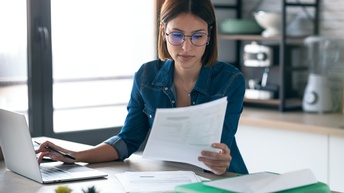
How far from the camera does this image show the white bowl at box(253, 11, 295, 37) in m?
4.29

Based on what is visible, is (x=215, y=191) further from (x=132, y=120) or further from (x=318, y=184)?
(x=132, y=120)

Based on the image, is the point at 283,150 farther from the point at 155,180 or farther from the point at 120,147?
the point at 155,180

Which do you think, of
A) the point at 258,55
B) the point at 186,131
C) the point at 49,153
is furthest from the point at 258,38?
the point at 186,131

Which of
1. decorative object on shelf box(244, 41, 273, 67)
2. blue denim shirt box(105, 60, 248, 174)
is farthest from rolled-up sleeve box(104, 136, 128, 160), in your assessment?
decorative object on shelf box(244, 41, 273, 67)

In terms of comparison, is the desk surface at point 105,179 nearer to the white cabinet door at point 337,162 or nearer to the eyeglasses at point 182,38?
the eyeglasses at point 182,38

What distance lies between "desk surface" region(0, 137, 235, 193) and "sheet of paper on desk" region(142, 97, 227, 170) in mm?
107

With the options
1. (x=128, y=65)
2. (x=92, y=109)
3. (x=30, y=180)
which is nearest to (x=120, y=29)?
(x=128, y=65)

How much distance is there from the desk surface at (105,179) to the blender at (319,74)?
6.38 ft

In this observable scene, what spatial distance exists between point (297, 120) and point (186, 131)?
1.99m

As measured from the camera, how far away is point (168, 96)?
2473 mm

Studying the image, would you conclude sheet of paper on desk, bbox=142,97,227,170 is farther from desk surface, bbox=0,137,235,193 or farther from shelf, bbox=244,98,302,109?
shelf, bbox=244,98,302,109

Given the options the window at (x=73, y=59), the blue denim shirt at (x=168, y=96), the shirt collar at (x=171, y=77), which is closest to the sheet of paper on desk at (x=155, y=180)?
the blue denim shirt at (x=168, y=96)

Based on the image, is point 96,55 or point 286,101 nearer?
point 286,101

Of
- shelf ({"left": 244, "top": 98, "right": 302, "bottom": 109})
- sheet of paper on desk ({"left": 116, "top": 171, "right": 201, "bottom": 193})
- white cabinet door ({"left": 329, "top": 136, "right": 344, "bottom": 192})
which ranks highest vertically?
sheet of paper on desk ({"left": 116, "top": 171, "right": 201, "bottom": 193})
